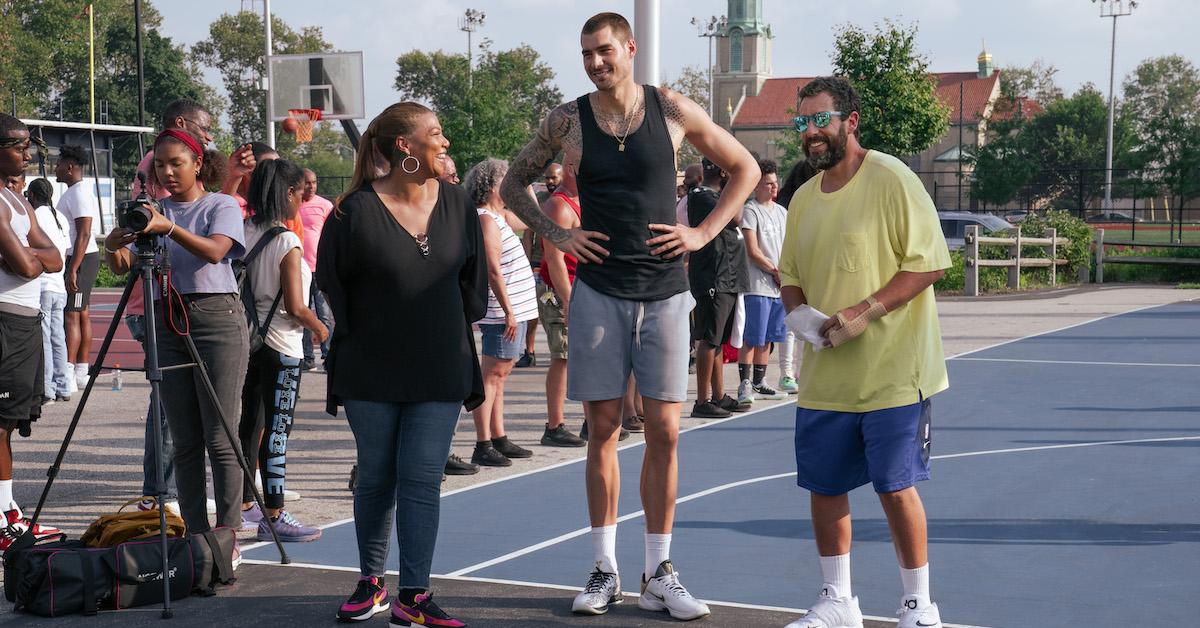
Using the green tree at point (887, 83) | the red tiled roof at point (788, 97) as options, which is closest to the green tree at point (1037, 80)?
the red tiled roof at point (788, 97)

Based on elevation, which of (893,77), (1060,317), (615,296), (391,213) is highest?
(893,77)

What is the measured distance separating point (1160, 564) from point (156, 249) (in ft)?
14.4

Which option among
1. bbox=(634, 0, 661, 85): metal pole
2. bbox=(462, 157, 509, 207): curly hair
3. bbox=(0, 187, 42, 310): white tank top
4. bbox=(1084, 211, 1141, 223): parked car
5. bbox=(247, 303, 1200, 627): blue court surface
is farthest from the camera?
bbox=(1084, 211, 1141, 223): parked car

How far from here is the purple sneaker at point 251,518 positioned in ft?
21.7

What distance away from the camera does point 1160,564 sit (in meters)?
5.59

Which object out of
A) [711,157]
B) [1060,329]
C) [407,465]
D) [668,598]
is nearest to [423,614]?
[407,465]

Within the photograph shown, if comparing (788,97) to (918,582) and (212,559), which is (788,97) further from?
(918,582)

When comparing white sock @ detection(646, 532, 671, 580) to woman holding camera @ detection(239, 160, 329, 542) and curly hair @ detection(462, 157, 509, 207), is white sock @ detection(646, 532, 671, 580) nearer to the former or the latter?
woman holding camera @ detection(239, 160, 329, 542)

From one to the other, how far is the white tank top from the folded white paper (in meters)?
3.69

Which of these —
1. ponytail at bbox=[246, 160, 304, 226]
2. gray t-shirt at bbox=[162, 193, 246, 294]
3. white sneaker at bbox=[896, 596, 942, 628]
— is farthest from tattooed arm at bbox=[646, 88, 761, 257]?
ponytail at bbox=[246, 160, 304, 226]

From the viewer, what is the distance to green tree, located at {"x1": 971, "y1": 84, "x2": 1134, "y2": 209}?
5959 cm

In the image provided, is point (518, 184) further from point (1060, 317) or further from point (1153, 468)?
point (1060, 317)

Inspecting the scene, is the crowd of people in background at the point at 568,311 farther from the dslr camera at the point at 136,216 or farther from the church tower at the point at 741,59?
the church tower at the point at 741,59

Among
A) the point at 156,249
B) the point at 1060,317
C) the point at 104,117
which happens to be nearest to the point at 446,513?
the point at 156,249
